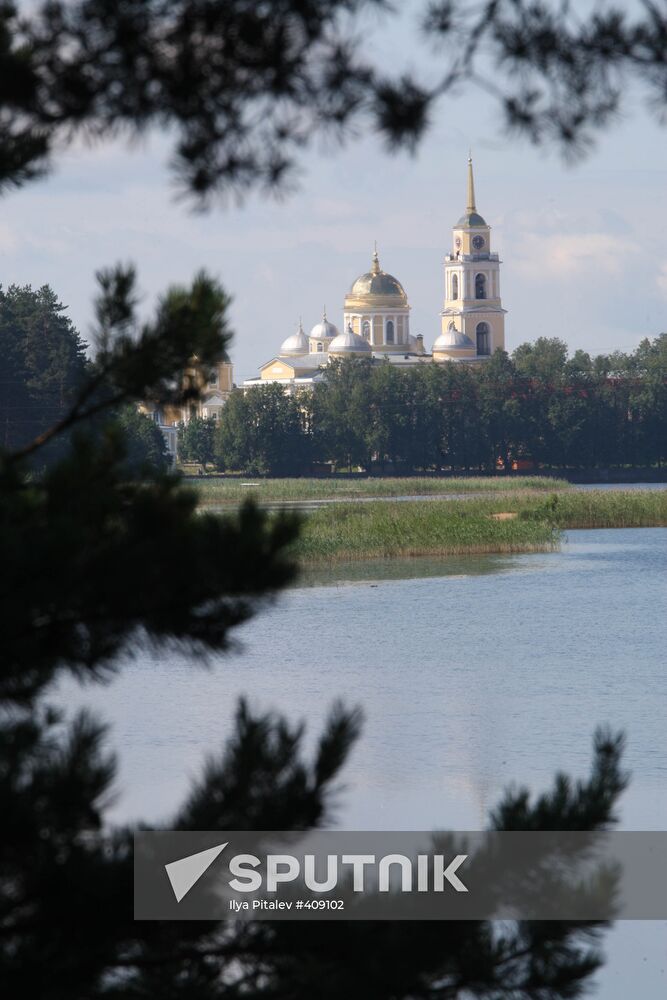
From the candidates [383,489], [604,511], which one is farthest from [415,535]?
[383,489]

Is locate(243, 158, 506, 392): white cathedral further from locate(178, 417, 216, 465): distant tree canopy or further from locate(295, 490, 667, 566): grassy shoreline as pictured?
locate(295, 490, 667, 566): grassy shoreline

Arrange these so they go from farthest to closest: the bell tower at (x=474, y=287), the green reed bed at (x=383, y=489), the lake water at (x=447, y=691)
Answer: the bell tower at (x=474, y=287)
the green reed bed at (x=383, y=489)
the lake water at (x=447, y=691)

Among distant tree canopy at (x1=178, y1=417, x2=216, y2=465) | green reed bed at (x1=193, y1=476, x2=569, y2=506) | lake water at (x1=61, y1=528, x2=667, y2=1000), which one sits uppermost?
distant tree canopy at (x1=178, y1=417, x2=216, y2=465)

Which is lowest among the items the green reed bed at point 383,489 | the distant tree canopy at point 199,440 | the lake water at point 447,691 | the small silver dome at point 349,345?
the lake water at point 447,691

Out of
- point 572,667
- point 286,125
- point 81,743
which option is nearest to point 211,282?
point 286,125

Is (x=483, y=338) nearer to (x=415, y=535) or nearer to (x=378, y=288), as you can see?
(x=378, y=288)

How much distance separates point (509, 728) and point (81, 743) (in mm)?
10341

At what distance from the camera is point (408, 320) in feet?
333

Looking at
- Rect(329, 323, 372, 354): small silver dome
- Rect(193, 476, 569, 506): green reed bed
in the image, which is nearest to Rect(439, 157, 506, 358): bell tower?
Rect(329, 323, 372, 354): small silver dome

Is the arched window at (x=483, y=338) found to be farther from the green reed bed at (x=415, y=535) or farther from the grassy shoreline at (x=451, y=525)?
the green reed bed at (x=415, y=535)

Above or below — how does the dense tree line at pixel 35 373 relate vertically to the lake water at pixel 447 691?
above

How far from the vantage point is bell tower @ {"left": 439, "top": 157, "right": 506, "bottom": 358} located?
10381 cm

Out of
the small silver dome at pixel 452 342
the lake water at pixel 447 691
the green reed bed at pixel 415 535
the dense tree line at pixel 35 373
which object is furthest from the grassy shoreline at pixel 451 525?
the small silver dome at pixel 452 342

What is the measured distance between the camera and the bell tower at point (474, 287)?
341 ft
